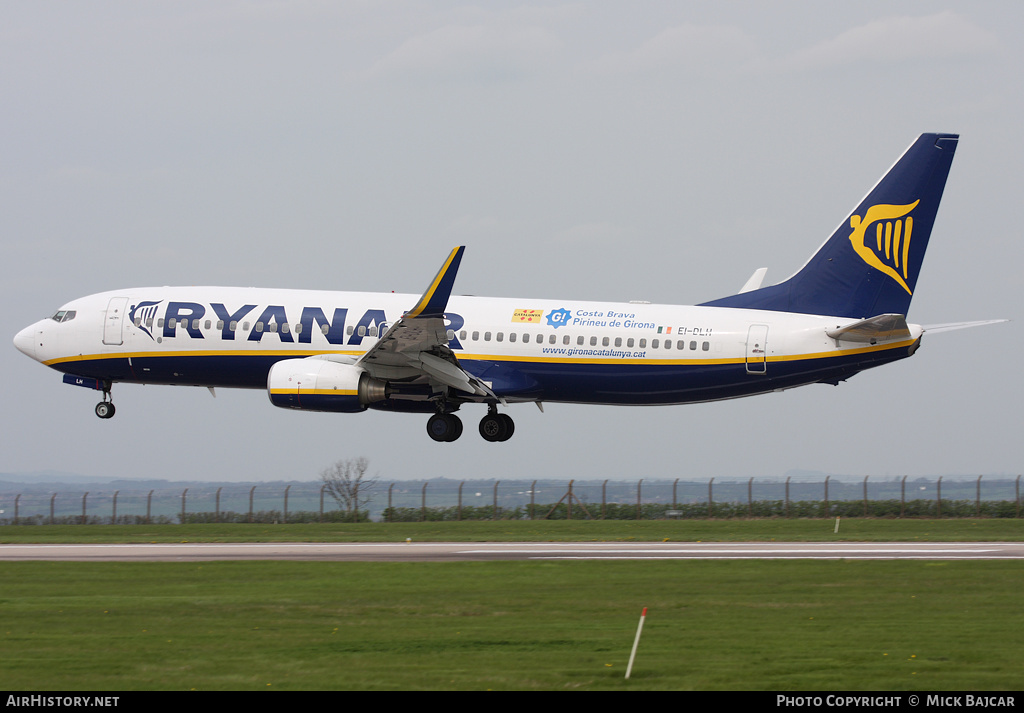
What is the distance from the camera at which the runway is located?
31.8 meters

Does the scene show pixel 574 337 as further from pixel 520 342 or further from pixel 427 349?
pixel 427 349

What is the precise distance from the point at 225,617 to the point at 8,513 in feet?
128

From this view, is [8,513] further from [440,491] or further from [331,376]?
[331,376]

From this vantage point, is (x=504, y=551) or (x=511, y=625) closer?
(x=511, y=625)

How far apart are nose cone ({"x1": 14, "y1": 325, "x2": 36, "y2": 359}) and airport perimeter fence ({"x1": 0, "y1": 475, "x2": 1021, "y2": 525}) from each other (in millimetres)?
7407

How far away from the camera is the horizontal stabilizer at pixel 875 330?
123 feet

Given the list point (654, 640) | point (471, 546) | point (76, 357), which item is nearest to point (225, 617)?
point (654, 640)

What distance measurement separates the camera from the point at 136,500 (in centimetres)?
5497

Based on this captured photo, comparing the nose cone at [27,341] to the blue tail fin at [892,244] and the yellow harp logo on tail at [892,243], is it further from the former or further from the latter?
the yellow harp logo on tail at [892,243]

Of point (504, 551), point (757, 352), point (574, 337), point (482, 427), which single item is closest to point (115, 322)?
point (482, 427)

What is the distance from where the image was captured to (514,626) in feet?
66.1

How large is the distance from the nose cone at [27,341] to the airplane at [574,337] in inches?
220

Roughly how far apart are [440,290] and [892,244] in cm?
1582

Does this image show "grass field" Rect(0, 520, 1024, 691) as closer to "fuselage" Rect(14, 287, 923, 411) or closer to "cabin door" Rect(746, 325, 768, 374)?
"cabin door" Rect(746, 325, 768, 374)
